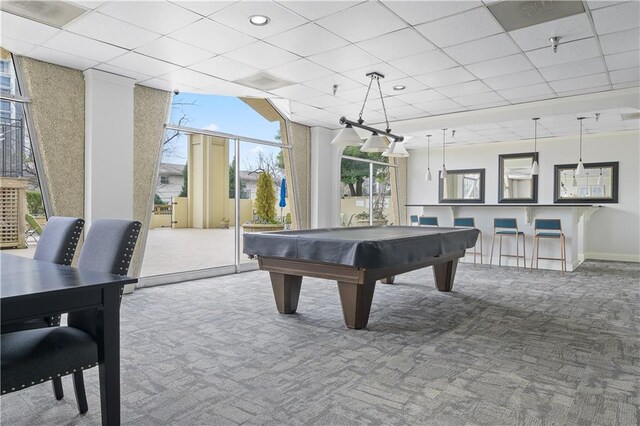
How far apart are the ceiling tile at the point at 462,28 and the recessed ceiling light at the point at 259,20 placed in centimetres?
140

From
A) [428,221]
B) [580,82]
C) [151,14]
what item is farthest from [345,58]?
[428,221]

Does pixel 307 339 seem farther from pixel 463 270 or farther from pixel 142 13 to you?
pixel 463 270

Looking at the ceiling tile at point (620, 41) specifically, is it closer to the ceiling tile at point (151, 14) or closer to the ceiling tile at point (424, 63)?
the ceiling tile at point (424, 63)

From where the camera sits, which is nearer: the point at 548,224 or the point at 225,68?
the point at 225,68

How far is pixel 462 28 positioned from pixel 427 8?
1.90ft

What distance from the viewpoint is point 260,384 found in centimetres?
257

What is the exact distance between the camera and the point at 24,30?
391 centimetres

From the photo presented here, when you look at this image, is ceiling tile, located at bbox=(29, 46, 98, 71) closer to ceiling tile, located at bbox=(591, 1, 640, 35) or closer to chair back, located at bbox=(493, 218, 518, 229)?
ceiling tile, located at bbox=(591, 1, 640, 35)

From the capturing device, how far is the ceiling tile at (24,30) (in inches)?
146

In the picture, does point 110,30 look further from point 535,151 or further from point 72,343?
point 535,151

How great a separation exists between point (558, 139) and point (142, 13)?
9143mm

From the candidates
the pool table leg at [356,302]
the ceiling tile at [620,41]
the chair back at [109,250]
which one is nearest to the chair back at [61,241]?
the chair back at [109,250]

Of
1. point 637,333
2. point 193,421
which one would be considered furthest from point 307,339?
point 637,333

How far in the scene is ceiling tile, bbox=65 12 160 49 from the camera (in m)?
3.70
